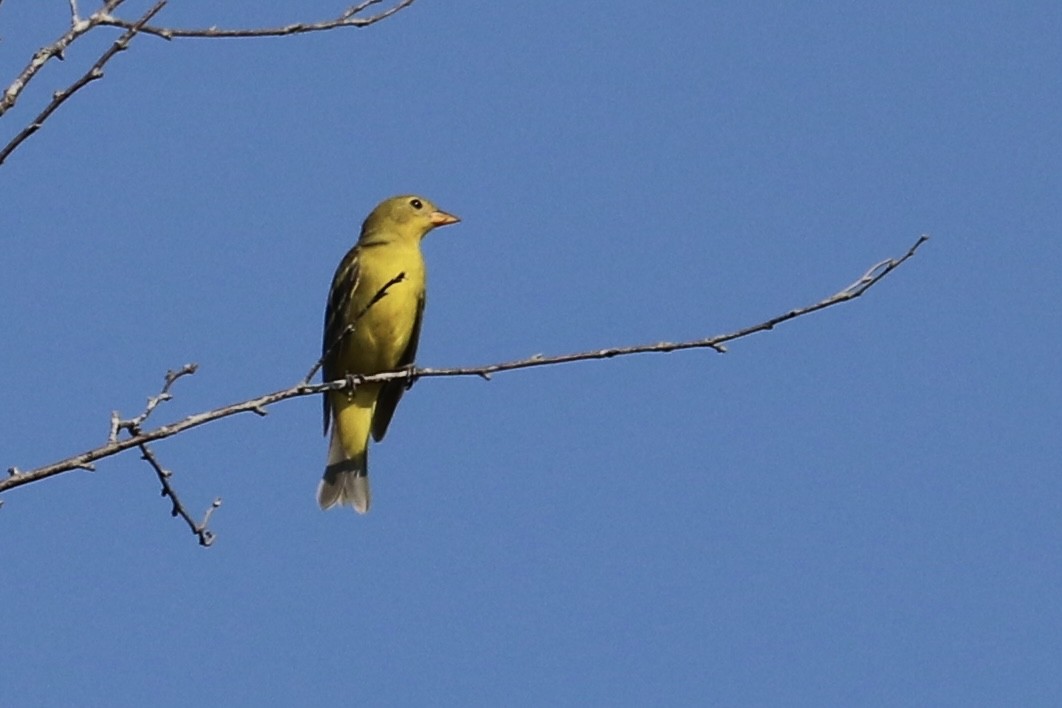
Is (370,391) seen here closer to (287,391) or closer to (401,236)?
(401,236)

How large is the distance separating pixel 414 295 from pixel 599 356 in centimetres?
425

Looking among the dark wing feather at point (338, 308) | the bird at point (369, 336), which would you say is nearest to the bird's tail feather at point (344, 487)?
the bird at point (369, 336)

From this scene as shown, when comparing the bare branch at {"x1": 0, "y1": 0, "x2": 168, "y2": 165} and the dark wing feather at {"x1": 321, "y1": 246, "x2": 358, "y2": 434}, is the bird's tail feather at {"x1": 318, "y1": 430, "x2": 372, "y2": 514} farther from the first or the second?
the bare branch at {"x1": 0, "y1": 0, "x2": 168, "y2": 165}

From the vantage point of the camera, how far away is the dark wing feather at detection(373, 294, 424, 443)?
29.9 ft

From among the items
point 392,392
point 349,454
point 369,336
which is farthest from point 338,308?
point 349,454

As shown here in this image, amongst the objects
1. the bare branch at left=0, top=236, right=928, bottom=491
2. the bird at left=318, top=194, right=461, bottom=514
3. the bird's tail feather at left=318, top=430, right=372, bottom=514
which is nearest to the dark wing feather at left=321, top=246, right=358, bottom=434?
the bird at left=318, top=194, right=461, bottom=514

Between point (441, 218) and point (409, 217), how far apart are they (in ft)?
0.61

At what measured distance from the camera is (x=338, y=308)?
898 cm

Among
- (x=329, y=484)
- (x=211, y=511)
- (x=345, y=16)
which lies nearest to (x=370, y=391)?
(x=329, y=484)

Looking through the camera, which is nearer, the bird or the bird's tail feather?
the bird

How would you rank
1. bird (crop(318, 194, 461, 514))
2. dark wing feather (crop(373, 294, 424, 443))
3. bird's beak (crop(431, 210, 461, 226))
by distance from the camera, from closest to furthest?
bird (crop(318, 194, 461, 514)) < dark wing feather (crop(373, 294, 424, 443)) < bird's beak (crop(431, 210, 461, 226))

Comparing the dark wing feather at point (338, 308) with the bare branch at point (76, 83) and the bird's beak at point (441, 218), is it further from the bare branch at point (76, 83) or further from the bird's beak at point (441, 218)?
the bare branch at point (76, 83)

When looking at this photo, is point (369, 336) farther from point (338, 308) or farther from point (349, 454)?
point (349, 454)

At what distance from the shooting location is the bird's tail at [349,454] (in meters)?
9.16
